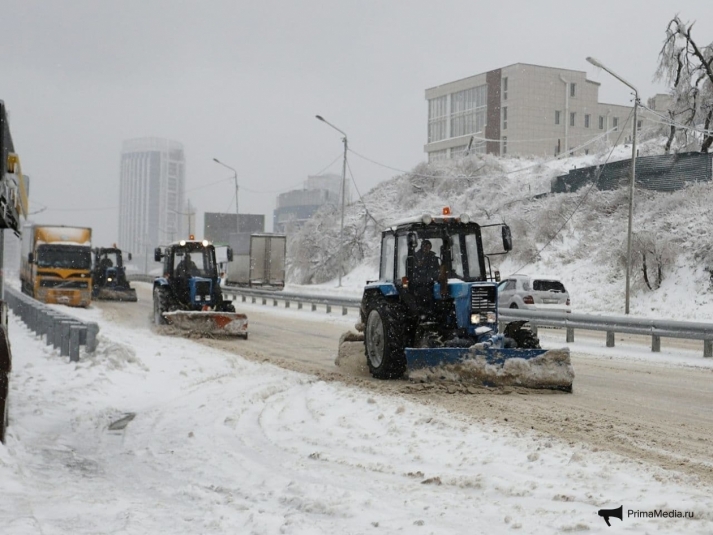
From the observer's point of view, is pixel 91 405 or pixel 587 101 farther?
pixel 587 101

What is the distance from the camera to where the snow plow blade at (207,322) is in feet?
59.2

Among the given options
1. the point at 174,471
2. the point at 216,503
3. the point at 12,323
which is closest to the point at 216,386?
the point at 174,471

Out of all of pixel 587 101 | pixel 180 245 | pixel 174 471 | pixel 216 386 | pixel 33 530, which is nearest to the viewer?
pixel 33 530

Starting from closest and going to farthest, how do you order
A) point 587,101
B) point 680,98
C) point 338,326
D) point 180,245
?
point 180,245 → point 338,326 → point 680,98 → point 587,101

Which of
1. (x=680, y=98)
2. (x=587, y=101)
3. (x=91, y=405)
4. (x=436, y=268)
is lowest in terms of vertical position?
(x=91, y=405)

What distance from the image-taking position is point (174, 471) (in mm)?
6000

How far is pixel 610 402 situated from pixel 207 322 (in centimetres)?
1097

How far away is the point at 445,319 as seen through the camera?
10703 mm

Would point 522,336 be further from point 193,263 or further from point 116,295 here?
point 116,295

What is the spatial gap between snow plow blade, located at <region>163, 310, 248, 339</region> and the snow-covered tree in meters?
25.8

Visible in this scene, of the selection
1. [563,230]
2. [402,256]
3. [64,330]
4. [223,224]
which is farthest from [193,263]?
[223,224]

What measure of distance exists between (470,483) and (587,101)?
2835 inches

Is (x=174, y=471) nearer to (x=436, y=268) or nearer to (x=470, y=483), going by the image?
(x=470, y=483)

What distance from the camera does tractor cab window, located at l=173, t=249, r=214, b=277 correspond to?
20375 mm
